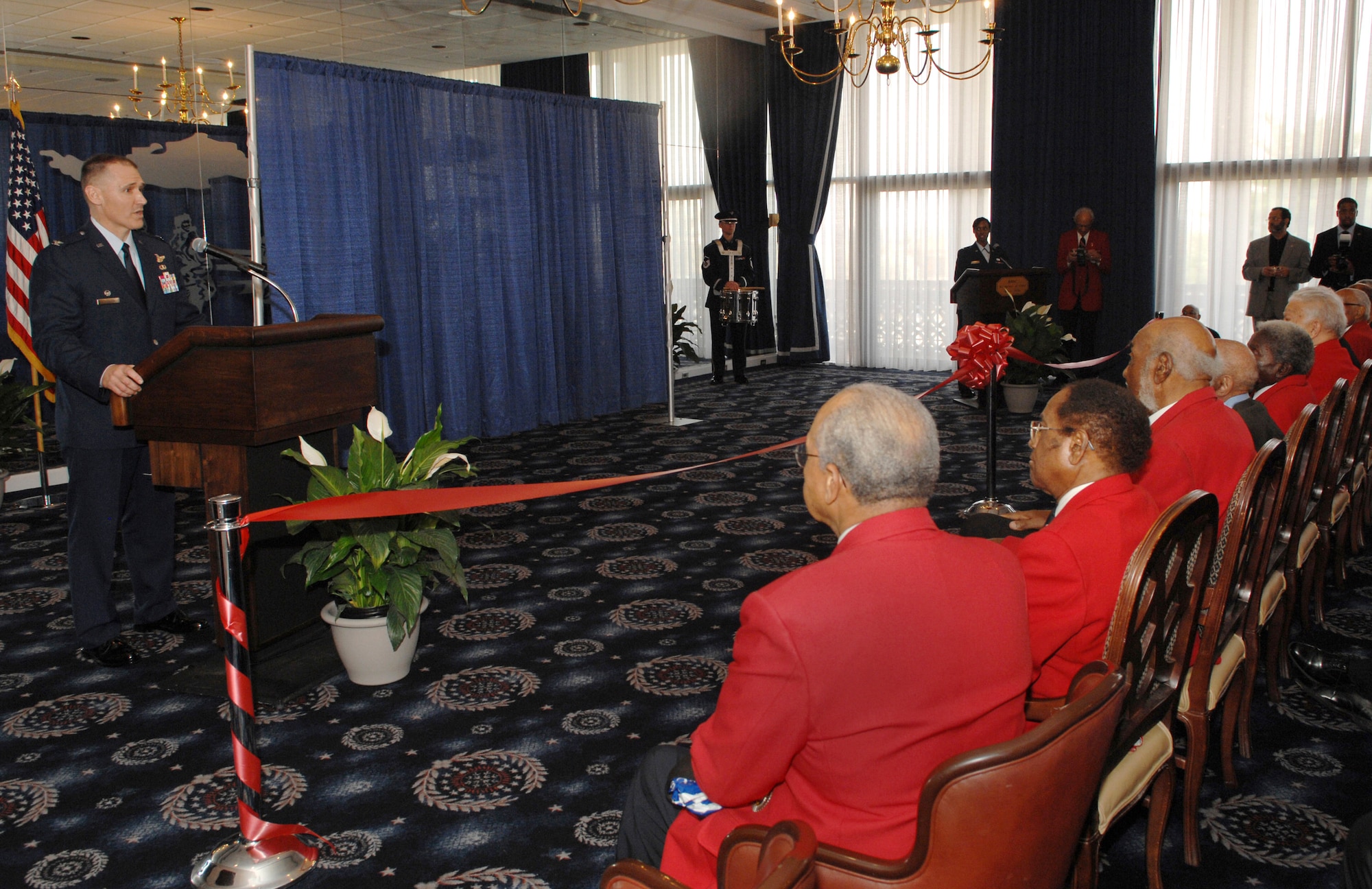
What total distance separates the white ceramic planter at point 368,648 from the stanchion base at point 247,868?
96 cm

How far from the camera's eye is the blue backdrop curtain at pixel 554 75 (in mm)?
8820

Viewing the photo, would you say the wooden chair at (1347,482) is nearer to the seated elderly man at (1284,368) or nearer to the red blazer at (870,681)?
the seated elderly man at (1284,368)

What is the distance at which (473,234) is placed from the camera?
24.6 feet

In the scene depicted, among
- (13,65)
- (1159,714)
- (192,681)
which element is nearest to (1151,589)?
(1159,714)

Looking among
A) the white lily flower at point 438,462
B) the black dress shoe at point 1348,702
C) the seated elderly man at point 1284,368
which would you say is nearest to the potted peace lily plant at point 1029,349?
the seated elderly man at point 1284,368

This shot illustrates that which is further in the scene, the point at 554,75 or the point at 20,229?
the point at 554,75

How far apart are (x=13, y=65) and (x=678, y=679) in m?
5.21

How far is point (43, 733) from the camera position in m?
3.09

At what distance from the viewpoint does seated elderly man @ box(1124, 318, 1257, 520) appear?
2592 mm

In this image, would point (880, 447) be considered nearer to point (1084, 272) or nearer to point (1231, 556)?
point (1231, 556)

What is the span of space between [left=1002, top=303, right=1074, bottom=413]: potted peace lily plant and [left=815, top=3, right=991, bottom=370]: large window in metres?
2.49

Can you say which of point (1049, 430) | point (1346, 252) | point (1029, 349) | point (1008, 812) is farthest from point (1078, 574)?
point (1346, 252)

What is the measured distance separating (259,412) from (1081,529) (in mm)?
2226

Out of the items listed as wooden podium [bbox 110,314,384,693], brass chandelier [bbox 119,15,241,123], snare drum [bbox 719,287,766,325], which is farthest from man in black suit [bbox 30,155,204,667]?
snare drum [bbox 719,287,766,325]
